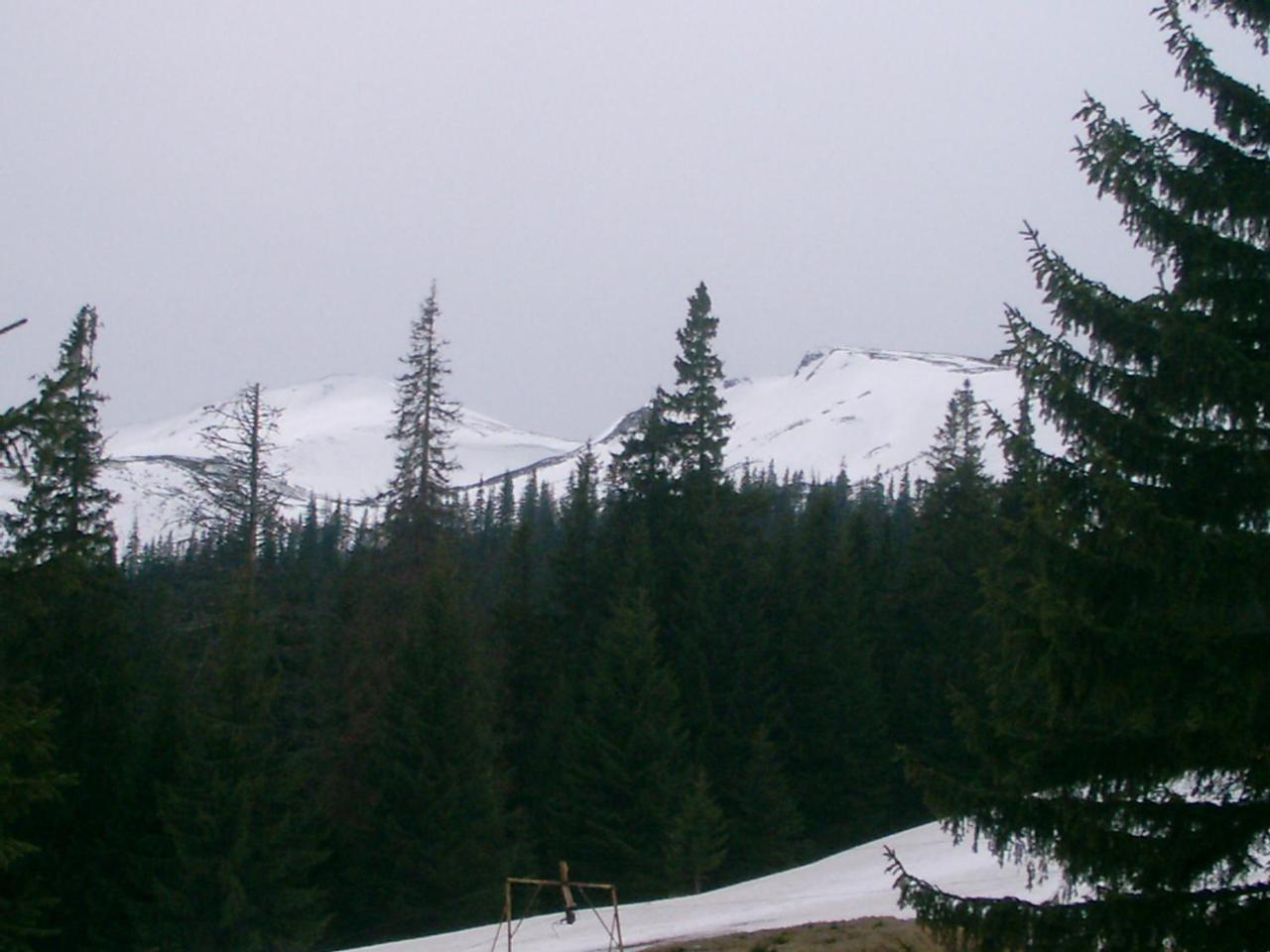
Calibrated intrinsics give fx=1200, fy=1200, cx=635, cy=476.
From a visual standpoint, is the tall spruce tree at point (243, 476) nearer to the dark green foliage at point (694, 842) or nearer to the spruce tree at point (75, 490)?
the spruce tree at point (75, 490)

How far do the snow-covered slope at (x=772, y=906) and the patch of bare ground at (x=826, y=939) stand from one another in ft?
1.81

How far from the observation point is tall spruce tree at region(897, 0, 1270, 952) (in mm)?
7270

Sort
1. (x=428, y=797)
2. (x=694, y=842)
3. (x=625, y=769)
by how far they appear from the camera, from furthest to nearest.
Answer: (x=625, y=769) < (x=428, y=797) < (x=694, y=842)

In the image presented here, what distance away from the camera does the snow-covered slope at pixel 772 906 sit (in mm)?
15703

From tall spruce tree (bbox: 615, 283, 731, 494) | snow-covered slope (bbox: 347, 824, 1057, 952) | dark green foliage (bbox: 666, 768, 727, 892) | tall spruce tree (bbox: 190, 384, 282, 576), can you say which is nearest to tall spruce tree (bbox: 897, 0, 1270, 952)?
snow-covered slope (bbox: 347, 824, 1057, 952)

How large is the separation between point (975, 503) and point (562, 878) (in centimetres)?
3333

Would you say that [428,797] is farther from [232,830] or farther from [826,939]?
[826,939]

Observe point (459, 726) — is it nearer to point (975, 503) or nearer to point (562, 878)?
point (562, 878)

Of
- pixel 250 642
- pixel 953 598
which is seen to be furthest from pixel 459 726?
pixel 953 598

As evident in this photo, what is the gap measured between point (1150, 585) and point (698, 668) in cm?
2977

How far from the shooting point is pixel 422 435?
3384 centimetres

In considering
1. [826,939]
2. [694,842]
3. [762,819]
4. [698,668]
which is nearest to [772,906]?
[826,939]

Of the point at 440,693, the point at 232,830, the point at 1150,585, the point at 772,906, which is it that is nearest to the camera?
the point at 1150,585

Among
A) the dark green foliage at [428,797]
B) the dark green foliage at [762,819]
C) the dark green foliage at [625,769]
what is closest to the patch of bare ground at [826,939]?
the dark green foliage at [428,797]
